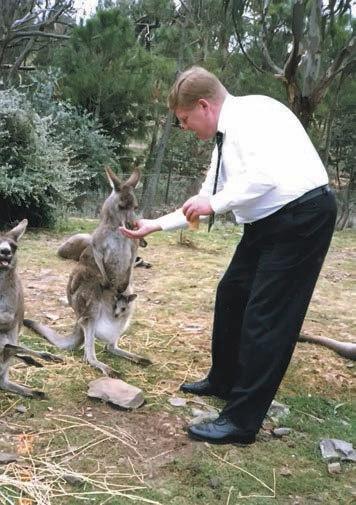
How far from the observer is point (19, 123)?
7.93 meters

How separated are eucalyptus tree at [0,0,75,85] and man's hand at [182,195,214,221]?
10.6 metres

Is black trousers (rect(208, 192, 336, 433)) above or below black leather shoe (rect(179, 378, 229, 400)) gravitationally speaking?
above

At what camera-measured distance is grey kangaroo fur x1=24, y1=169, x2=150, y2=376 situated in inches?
142

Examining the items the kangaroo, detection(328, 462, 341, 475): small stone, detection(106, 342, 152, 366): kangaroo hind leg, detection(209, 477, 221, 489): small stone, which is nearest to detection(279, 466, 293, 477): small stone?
detection(328, 462, 341, 475): small stone

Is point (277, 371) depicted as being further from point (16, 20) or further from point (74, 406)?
point (16, 20)

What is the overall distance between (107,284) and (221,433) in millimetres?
1388

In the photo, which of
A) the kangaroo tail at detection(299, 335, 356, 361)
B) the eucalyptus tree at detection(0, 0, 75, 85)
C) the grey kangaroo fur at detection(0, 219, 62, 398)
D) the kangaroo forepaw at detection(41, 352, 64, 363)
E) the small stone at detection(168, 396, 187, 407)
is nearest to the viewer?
the grey kangaroo fur at detection(0, 219, 62, 398)

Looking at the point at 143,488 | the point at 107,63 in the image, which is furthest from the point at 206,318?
the point at 107,63

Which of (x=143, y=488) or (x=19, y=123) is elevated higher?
(x=19, y=123)

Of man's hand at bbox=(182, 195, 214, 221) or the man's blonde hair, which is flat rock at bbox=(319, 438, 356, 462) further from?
the man's blonde hair

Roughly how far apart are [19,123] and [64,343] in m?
5.00

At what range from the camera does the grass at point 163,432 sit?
2.27m

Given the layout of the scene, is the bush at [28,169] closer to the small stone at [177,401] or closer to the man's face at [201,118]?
the small stone at [177,401]

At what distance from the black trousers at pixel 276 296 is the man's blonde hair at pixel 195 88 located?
0.58 metres
